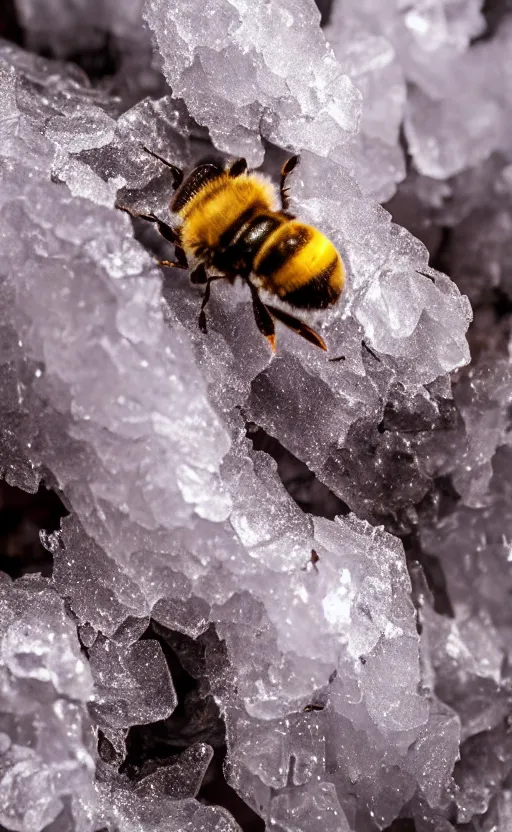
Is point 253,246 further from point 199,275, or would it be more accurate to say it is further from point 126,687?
point 126,687

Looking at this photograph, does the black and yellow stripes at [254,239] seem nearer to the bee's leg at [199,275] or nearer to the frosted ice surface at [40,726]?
the bee's leg at [199,275]

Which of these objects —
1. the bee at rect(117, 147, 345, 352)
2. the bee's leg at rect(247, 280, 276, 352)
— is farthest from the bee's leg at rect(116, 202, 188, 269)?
the bee's leg at rect(247, 280, 276, 352)

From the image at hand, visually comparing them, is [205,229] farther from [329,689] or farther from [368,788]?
[368,788]

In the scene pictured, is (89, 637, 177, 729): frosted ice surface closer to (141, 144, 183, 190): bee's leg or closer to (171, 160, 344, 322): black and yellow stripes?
(171, 160, 344, 322): black and yellow stripes

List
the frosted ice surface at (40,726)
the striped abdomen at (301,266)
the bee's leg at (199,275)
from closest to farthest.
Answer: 1. the frosted ice surface at (40,726)
2. the striped abdomen at (301,266)
3. the bee's leg at (199,275)

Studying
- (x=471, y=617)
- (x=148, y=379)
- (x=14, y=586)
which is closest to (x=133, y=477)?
(x=148, y=379)

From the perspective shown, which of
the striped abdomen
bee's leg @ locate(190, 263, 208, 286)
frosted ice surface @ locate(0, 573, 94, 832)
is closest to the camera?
frosted ice surface @ locate(0, 573, 94, 832)

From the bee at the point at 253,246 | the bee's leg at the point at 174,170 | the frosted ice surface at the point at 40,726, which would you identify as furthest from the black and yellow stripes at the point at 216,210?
the frosted ice surface at the point at 40,726
